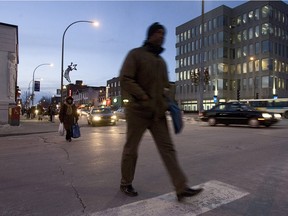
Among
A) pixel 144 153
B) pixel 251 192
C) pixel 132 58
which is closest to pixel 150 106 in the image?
pixel 132 58

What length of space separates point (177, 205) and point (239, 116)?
52.3ft

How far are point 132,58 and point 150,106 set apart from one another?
0.61 metres

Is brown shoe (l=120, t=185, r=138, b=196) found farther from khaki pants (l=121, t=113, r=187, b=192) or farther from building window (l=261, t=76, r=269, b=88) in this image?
building window (l=261, t=76, r=269, b=88)

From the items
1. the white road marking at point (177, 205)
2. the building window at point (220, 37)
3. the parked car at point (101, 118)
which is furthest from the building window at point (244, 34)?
the white road marking at point (177, 205)

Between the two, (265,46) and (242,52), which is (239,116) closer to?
(265,46)

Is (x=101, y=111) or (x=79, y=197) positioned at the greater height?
(x=101, y=111)

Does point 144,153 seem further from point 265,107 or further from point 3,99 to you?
point 265,107

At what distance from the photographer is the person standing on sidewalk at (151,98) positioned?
416cm

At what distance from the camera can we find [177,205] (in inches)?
161

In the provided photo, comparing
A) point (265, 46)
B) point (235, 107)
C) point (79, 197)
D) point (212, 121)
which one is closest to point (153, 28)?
point (79, 197)

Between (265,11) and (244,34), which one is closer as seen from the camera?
(265,11)

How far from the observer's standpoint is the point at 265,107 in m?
47.4

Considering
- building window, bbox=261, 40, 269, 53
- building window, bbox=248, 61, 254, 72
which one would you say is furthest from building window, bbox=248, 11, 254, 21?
building window, bbox=248, 61, 254, 72

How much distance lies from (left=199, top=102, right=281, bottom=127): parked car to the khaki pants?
598 inches
